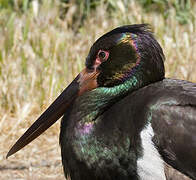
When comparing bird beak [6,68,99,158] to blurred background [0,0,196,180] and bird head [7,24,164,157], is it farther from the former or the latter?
blurred background [0,0,196,180]

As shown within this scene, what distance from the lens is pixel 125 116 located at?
11.7ft

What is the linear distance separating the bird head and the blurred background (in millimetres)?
1026

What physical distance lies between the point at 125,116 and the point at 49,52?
9.04 ft

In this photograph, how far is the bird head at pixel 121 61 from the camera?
3736 mm

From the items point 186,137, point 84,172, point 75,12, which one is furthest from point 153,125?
point 75,12

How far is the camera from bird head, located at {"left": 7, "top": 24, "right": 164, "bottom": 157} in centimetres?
374

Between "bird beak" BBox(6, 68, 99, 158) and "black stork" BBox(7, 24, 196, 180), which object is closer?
"black stork" BBox(7, 24, 196, 180)

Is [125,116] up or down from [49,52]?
up

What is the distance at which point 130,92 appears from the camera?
149 inches

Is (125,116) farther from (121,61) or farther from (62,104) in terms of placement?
(62,104)

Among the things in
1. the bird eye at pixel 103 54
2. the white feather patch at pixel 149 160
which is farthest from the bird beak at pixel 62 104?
the white feather patch at pixel 149 160

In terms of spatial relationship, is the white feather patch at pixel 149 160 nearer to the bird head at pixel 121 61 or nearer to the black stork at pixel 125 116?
the black stork at pixel 125 116

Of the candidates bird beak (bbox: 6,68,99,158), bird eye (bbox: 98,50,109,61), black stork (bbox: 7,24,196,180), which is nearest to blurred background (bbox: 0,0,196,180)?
bird beak (bbox: 6,68,99,158)

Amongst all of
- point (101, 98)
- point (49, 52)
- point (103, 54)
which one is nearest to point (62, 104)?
point (101, 98)
